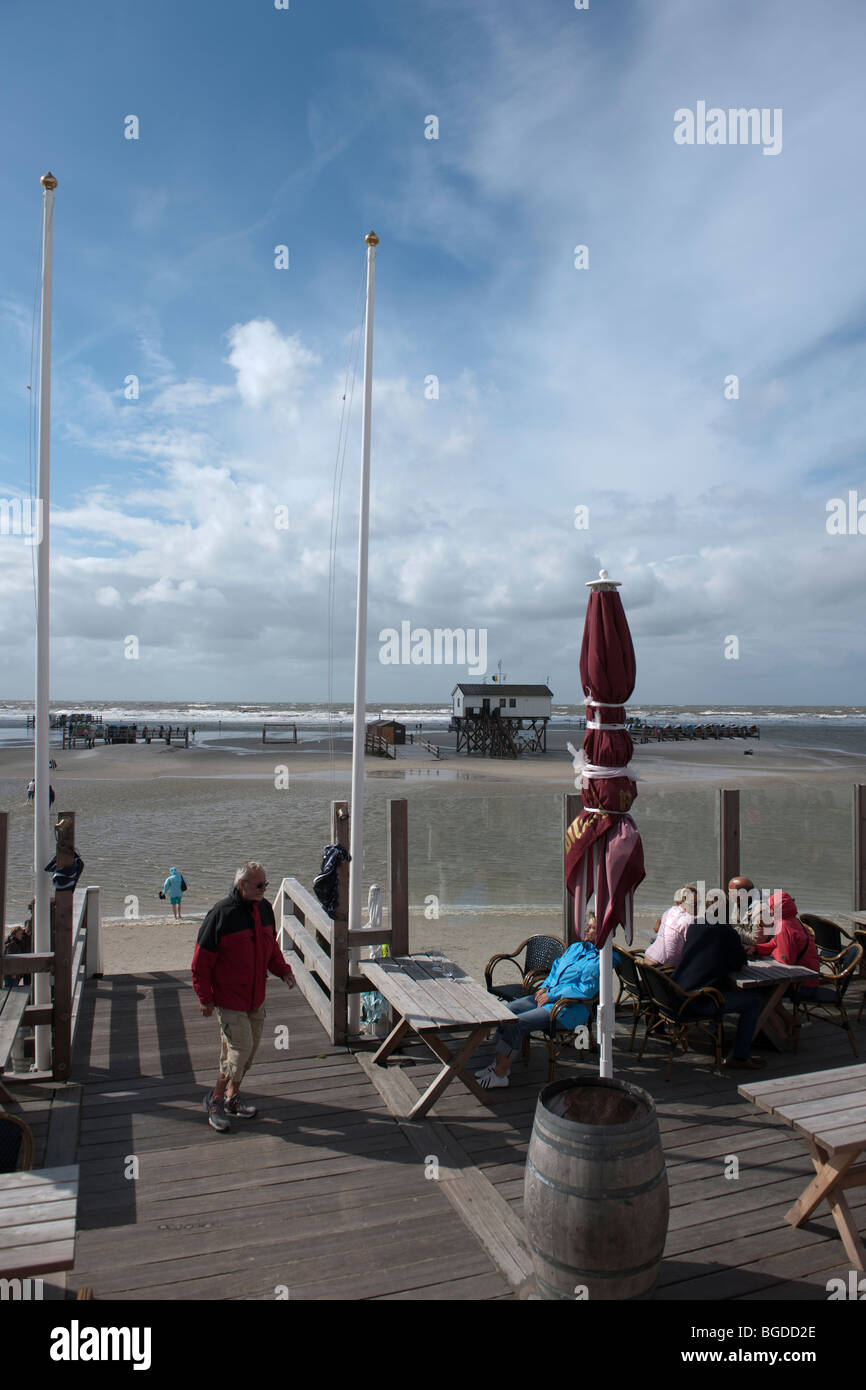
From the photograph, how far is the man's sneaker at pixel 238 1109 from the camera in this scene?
17.9ft

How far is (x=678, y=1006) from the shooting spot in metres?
6.24

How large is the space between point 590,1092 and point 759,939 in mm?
4109

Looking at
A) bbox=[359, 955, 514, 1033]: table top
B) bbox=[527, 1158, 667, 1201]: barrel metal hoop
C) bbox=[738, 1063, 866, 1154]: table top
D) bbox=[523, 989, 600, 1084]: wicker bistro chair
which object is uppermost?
bbox=[527, 1158, 667, 1201]: barrel metal hoop

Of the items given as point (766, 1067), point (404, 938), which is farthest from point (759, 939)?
point (404, 938)

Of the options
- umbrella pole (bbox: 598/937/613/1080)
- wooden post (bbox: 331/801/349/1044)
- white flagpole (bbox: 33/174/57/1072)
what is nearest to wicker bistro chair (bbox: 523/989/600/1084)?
umbrella pole (bbox: 598/937/613/1080)

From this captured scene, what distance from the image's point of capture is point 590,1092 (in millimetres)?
3834

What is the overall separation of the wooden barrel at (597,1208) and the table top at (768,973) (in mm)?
3077

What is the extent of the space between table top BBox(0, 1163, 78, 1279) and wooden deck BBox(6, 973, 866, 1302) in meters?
0.80

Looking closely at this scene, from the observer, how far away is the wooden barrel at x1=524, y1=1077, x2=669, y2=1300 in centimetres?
331

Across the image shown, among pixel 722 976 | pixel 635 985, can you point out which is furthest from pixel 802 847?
pixel 722 976

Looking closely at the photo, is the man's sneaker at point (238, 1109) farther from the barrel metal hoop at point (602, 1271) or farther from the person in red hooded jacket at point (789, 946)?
the person in red hooded jacket at point (789, 946)

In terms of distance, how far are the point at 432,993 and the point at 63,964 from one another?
2.68 metres

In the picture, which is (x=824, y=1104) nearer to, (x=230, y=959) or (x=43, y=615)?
(x=230, y=959)

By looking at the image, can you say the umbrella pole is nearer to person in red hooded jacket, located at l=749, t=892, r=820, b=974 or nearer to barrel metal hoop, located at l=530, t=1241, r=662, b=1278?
barrel metal hoop, located at l=530, t=1241, r=662, b=1278
